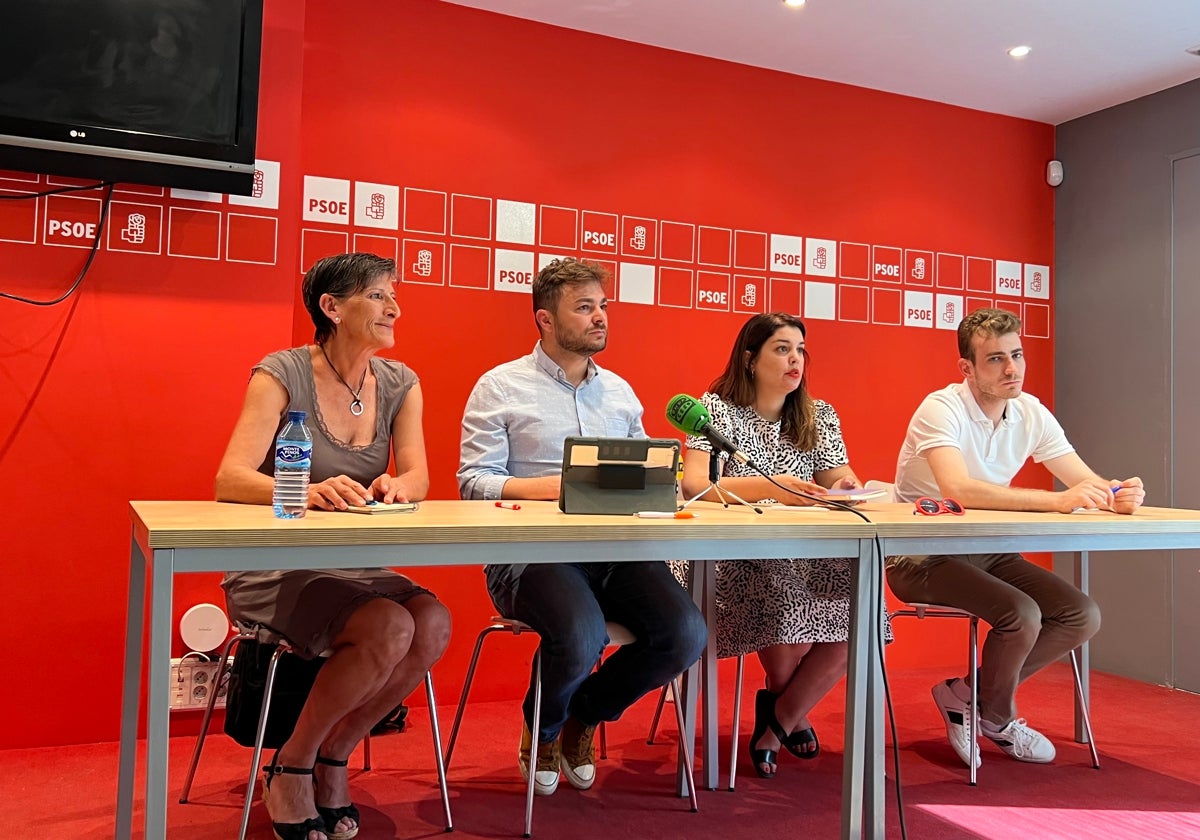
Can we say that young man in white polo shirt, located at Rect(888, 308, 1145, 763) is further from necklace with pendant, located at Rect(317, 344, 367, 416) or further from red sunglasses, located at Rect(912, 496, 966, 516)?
necklace with pendant, located at Rect(317, 344, 367, 416)

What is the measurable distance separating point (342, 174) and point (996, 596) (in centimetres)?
Answer: 258

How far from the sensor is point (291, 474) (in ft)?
6.02

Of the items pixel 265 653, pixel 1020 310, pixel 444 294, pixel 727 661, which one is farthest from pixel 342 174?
pixel 1020 310

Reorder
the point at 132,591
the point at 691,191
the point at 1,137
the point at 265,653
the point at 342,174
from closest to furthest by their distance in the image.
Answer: the point at 132,591 → the point at 265,653 → the point at 1,137 → the point at 342,174 → the point at 691,191

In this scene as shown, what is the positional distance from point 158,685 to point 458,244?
242 centimetres

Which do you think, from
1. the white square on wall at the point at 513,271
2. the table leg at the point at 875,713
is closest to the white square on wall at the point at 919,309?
the white square on wall at the point at 513,271

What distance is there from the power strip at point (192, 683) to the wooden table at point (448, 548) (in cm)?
114

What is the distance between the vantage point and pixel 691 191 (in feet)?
13.7

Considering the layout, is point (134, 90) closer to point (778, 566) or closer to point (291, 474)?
point (291, 474)

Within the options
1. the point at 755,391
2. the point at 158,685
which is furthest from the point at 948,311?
the point at 158,685

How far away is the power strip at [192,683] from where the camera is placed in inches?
122

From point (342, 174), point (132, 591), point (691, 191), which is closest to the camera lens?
point (132, 591)

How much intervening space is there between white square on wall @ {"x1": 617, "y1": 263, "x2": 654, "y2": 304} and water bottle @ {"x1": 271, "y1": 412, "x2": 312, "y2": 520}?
7.57 feet

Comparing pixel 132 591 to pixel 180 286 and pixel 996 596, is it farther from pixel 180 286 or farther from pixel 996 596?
pixel 996 596
